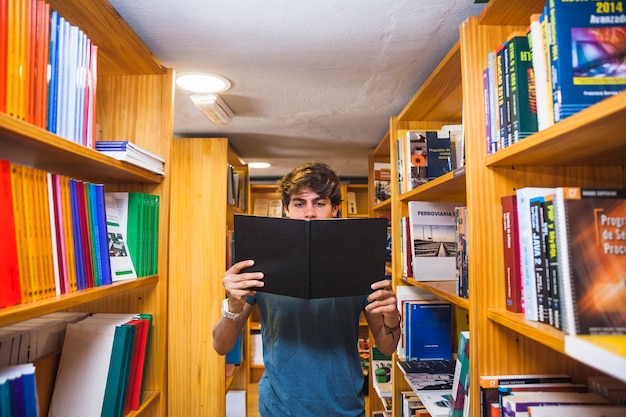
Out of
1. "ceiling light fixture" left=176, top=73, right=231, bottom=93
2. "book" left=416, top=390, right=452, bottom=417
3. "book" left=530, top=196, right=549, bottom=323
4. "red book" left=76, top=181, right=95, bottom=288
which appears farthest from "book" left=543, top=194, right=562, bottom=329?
"ceiling light fixture" left=176, top=73, right=231, bottom=93

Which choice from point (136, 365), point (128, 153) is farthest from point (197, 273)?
point (128, 153)

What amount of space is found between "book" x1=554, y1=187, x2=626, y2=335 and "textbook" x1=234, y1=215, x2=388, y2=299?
0.48 metres

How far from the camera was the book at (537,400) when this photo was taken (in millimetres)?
804

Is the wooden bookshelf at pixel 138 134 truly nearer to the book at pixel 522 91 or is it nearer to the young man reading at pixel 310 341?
the young man reading at pixel 310 341

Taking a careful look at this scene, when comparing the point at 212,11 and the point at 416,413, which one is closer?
the point at 212,11

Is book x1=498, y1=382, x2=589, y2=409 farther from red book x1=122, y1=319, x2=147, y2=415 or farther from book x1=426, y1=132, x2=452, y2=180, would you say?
red book x1=122, y1=319, x2=147, y2=415

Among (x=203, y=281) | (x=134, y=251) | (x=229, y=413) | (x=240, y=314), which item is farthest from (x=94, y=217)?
(x=229, y=413)

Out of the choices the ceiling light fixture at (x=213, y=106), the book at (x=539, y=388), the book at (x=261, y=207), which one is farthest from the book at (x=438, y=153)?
the book at (x=261, y=207)

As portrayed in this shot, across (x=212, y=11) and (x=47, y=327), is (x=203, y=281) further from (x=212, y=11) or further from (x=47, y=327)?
(x=212, y=11)

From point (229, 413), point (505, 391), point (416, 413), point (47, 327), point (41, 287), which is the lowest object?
point (229, 413)

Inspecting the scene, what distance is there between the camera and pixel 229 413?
9.16 ft

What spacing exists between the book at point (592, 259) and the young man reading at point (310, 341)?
58cm

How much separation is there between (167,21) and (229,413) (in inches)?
106

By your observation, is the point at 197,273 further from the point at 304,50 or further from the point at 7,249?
the point at 7,249
